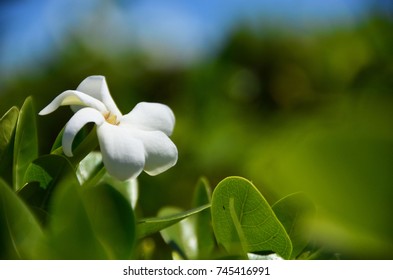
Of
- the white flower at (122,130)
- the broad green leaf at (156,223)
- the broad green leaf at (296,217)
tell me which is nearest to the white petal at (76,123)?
the white flower at (122,130)

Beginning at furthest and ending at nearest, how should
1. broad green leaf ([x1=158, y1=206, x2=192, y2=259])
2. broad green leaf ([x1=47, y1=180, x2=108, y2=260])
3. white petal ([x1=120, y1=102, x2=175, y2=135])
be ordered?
broad green leaf ([x1=158, y1=206, x2=192, y2=259])
white petal ([x1=120, y1=102, x2=175, y2=135])
broad green leaf ([x1=47, y1=180, x2=108, y2=260])

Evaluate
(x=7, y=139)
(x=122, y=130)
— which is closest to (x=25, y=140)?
(x=7, y=139)

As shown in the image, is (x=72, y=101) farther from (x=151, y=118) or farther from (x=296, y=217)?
(x=296, y=217)

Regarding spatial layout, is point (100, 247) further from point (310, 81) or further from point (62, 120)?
point (310, 81)

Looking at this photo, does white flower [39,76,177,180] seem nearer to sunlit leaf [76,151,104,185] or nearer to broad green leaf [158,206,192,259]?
sunlit leaf [76,151,104,185]

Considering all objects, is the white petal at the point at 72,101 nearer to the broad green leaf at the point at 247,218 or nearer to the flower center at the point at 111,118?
the flower center at the point at 111,118

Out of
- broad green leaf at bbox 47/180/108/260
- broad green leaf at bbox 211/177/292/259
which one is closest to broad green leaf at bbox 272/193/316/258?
broad green leaf at bbox 211/177/292/259

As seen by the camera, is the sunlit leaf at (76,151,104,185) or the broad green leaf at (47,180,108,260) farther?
the sunlit leaf at (76,151,104,185)
